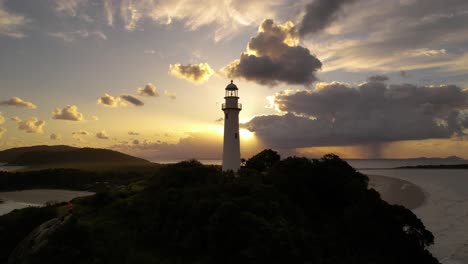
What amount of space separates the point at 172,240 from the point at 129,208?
14.2ft

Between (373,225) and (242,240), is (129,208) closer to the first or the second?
(242,240)

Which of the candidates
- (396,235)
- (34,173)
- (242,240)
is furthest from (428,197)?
(34,173)

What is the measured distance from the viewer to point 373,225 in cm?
1850

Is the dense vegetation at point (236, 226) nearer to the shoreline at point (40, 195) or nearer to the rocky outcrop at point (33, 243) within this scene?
the rocky outcrop at point (33, 243)

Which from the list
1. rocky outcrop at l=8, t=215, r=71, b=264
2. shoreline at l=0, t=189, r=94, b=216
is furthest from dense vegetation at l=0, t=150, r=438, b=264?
shoreline at l=0, t=189, r=94, b=216

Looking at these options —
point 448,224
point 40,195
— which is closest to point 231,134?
point 448,224

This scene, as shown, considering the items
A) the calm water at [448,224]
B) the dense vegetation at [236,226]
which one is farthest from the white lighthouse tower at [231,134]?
the calm water at [448,224]

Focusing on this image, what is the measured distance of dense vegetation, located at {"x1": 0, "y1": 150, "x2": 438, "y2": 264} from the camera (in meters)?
15.1

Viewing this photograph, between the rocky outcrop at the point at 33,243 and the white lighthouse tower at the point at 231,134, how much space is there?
1700cm

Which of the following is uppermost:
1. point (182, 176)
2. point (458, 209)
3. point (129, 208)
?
point (182, 176)

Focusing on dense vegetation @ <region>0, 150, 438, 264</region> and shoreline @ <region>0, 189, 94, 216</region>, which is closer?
dense vegetation @ <region>0, 150, 438, 264</region>

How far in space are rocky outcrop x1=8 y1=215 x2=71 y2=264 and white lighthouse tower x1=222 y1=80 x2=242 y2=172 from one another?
17.0 m

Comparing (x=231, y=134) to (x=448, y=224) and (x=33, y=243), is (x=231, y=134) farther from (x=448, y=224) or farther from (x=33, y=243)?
(x=448, y=224)

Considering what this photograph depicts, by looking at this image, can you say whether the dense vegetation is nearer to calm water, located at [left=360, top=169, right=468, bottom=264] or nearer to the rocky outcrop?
the rocky outcrop
